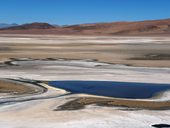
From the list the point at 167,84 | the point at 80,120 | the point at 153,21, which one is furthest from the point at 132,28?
the point at 80,120

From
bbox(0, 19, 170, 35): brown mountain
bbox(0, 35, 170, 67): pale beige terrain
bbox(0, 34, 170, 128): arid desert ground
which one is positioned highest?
bbox(0, 19, 170, 35): brown mountain

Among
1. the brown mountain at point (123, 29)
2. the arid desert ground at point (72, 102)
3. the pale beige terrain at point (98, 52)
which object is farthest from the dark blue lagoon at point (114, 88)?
the brown mountain at point (123, 29)

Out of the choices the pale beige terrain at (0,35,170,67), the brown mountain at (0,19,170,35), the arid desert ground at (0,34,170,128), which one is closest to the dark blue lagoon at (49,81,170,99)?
the arid desert ground at (0,34,170,128)

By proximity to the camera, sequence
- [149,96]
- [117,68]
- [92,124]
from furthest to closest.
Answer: [117,68] < [149,96] < [92,124]

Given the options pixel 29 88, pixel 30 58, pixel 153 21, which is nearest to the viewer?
pixel 29 88

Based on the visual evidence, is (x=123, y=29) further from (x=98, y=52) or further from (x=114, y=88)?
(x=114, y=88)

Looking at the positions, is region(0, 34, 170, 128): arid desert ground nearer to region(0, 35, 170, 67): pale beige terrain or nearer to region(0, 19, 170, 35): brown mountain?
region(0, 35, 170, 67): pale beige terrain

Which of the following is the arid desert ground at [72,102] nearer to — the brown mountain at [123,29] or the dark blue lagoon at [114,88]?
the dark blue lagoon at [114,88]

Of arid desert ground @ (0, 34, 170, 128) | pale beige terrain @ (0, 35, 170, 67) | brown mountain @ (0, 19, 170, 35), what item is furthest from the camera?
brown mountain @ (0, 19, 170, 35)

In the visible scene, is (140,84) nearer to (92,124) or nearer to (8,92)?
(8,92)
